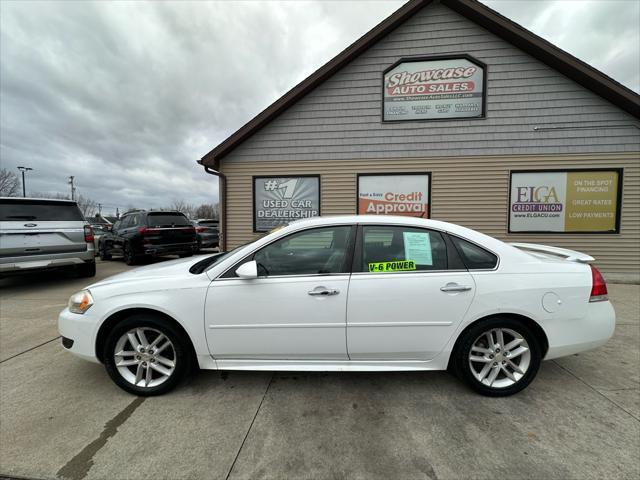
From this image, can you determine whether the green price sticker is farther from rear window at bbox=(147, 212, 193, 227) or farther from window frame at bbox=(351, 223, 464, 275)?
rear window at bbox=(147, 212, 193, 227)

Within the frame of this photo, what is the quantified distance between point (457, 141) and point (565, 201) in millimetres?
2813

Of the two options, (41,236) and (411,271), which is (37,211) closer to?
(41,236)

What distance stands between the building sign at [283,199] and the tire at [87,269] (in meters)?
3.78

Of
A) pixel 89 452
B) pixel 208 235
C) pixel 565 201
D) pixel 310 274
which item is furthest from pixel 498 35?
pixel 208 235

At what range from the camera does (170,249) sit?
828 centimetres


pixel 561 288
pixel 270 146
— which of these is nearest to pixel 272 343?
pixel 561 288

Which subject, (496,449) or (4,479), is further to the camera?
(496,449)

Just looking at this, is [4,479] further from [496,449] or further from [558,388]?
[558,388]

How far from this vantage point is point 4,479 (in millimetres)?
1599

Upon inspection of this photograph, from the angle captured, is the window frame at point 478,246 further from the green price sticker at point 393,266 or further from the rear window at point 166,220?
the rear window at point 166,220

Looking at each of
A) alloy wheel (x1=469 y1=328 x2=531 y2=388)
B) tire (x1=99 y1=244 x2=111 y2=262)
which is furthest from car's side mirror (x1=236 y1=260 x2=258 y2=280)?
tire (x1=99 y1=244 x2=111 y2=262)

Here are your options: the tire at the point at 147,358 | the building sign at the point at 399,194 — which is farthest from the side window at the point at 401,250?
the building sign at the point at 399,194

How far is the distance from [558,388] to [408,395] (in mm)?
1327

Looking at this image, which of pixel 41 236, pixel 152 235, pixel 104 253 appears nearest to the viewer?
pixel 41 236
